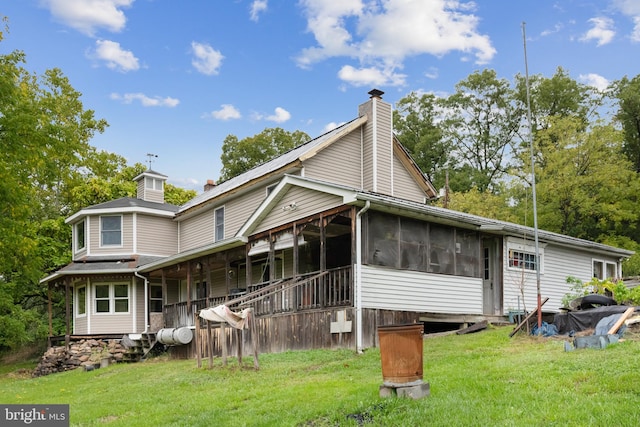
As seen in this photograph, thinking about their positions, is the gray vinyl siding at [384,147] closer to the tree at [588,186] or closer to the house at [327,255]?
the house at [327,255]

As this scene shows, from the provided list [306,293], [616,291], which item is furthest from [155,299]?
[616,291]

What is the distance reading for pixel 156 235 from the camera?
92.2ft

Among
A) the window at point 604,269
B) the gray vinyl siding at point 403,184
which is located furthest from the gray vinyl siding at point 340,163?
the window at point 604,269

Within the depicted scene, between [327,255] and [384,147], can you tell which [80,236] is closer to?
[327,255]

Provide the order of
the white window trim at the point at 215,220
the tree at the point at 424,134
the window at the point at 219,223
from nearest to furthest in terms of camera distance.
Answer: the white window trim at the point at 215,220 < the window at the point at 219,223 < the tree at the point at 424,134

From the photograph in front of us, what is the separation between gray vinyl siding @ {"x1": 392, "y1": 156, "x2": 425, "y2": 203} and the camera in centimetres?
2392

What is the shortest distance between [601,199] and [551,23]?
17.0m

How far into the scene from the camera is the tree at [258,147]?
46.3m

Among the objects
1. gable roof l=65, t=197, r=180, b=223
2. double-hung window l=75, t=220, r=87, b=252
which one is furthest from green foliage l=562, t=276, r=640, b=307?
double-hung window l=75, t=220, r=87, b=252

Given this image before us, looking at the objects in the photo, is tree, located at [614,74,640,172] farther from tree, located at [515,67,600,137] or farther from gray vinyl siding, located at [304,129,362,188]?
gray vinyl siding, located at [304,129,362,188]

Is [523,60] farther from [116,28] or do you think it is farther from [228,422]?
[116,28]

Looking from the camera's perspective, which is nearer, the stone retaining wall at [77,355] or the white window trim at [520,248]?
the white window trim at [520,248]

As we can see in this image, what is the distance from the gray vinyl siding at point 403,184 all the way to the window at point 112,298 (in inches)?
478

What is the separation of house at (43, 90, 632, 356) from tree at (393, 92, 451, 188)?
67.0 ft
